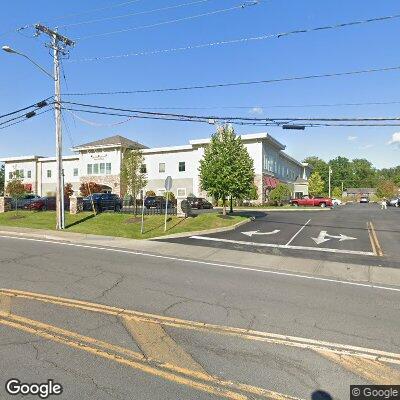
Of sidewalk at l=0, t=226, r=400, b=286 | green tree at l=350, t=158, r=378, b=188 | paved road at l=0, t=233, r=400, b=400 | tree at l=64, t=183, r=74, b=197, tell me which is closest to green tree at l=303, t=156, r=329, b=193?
green tree at l=350, t=158, r=378, b=188

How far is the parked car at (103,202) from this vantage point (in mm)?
30181

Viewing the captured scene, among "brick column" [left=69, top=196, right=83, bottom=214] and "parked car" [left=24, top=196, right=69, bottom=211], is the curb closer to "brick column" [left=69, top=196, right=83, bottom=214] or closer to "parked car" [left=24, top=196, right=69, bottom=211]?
"brick column" [left=69, top=196, right=83, bottom=214]

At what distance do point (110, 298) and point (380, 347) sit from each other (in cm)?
521

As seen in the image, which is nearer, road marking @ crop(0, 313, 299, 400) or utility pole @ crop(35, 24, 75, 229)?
road marking @ crop(0, 313, 299, 400)

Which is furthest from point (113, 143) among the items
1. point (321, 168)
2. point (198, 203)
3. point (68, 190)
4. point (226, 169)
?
point (321, 168)

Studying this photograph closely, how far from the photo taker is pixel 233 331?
636 centimetres

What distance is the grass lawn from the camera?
21094 millimetres

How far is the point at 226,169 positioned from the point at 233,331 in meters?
20.0

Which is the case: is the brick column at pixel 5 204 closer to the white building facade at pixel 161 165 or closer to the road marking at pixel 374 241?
the white building facade at pixel 161 165

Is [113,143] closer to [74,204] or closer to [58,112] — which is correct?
[74,204]

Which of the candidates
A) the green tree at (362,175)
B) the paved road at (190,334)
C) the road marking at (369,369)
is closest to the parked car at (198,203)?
the paved road at (190,334)

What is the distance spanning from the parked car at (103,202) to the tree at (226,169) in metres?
9.53

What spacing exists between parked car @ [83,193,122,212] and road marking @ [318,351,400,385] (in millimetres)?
26548

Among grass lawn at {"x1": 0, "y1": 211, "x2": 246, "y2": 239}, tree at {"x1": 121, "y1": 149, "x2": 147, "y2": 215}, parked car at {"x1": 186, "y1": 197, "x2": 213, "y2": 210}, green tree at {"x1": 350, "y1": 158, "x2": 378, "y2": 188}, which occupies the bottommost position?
grass lawn at {"x1": 0, "y1": 211, "x2": 246, "y2": 239}
